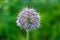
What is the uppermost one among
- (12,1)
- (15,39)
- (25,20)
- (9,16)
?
(12,1)

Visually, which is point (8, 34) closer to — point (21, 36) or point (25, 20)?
point (21, 36)

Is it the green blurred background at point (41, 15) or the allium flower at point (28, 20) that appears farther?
the green blurred background at point (41, 15)

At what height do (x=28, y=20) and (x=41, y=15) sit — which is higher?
(x=41, y=15)

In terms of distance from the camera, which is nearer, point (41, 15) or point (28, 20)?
point (28, 20)

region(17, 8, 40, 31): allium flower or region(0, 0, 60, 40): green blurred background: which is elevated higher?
region(0, 0, 60, 40): green blurred background

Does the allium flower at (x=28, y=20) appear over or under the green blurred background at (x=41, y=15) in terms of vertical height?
under

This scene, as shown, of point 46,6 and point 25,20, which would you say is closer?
point 25,20

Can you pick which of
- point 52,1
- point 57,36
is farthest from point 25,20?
point 57,36

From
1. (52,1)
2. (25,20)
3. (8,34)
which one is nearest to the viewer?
(25,20)
